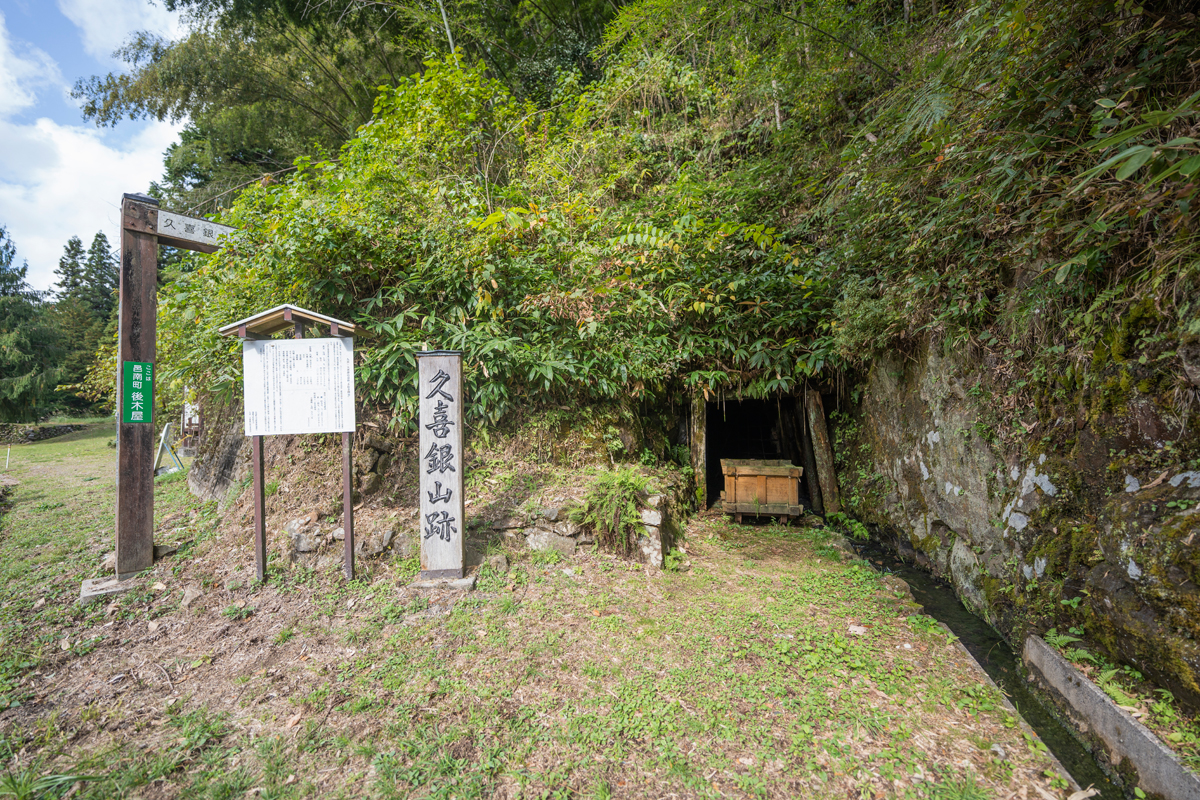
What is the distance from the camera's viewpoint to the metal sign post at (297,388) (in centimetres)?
411

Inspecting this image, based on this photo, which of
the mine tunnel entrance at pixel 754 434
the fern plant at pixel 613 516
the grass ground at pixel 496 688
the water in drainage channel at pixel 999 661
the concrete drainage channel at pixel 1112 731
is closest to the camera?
the concrete drainage channel at pixel 1112 731

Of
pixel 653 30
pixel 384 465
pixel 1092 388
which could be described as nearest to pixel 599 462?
pixel 384 465

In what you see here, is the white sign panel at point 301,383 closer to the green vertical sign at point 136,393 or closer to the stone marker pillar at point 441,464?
the stone marker pillar at point 441,464

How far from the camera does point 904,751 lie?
256 centimetres

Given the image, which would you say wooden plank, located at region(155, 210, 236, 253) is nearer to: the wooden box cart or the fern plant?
the fern plant

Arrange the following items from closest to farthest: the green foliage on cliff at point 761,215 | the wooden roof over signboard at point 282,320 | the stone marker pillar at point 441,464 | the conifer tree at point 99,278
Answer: the green foliage on cliff at point 761,215
the wooden roof over signboard at point 282,320
the stone marker pillar at point 441,464
the conifer tree at point 99,278

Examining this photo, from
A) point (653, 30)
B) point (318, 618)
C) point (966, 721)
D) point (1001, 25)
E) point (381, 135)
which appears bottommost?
point (966, 721)

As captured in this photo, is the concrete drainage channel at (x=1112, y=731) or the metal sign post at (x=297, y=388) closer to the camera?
the concrete drainage channel at (x=1112, y=731)

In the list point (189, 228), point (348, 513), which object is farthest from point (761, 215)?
point (189, 228)

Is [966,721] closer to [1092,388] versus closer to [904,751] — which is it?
[904,751]

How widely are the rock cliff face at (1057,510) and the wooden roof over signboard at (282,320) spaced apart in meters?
5.64

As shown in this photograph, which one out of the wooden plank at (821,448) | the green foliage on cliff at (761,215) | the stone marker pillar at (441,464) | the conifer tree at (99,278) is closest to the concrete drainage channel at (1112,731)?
the green foliage on cliff at (761,215)

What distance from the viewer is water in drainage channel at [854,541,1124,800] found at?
2.54 meters

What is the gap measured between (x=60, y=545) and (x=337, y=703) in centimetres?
496
